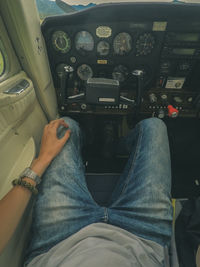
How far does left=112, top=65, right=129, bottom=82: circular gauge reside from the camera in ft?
3.67

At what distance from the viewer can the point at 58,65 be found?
1.10 metres

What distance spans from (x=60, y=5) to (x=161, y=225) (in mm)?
1564

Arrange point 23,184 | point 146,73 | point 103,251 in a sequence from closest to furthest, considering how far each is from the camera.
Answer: point 103,251
point 23,184
point 146,73

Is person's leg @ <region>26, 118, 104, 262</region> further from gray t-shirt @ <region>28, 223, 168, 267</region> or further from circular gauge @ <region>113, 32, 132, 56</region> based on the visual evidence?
circular gauge @ <region>113, 32, 132, 56</region>

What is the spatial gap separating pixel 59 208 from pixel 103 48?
1017 millimetres

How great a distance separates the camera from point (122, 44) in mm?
1003

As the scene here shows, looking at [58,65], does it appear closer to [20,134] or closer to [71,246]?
[20,134]

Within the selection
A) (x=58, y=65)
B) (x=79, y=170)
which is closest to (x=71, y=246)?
(x=79, y=170)

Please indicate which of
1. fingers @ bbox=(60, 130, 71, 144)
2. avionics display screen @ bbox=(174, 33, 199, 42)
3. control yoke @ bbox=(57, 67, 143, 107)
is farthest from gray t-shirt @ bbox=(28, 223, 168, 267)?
avionics display screen @ bbox=(174, 33, 199, 42)

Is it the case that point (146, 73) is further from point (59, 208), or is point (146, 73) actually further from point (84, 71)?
point (59, 208)

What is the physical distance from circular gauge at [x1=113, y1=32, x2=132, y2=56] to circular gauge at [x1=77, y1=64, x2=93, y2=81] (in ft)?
0.79

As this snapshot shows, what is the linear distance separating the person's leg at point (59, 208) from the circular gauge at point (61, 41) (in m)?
0.74

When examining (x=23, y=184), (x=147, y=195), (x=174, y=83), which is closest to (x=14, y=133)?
(x=23, y=184)

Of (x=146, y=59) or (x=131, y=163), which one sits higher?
(x=146, y=59)
